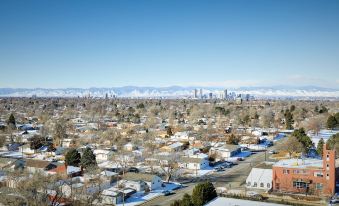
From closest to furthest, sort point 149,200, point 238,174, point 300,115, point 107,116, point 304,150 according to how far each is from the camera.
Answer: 1. point 149,200
2. point 238,174
3. point 304,150
4. point 300,115
5. point 107,116

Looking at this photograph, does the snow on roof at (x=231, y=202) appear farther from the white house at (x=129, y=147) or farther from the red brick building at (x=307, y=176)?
the white house at (x=129, y=147)

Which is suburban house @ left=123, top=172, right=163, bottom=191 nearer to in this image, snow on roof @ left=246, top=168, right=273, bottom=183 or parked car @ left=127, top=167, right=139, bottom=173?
parked car @ left=127, top=167, right=139, bottom=173

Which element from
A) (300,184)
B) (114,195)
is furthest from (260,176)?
(114,195)

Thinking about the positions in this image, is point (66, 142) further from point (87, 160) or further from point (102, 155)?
point (87, 160)

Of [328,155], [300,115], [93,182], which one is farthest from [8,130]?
[300,115]

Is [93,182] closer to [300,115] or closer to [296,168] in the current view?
[296,168]

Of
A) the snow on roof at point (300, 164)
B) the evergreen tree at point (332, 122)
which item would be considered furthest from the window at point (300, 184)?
the evergreen tree at point (332, 122)

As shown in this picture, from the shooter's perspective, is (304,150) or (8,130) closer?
(304,150)
